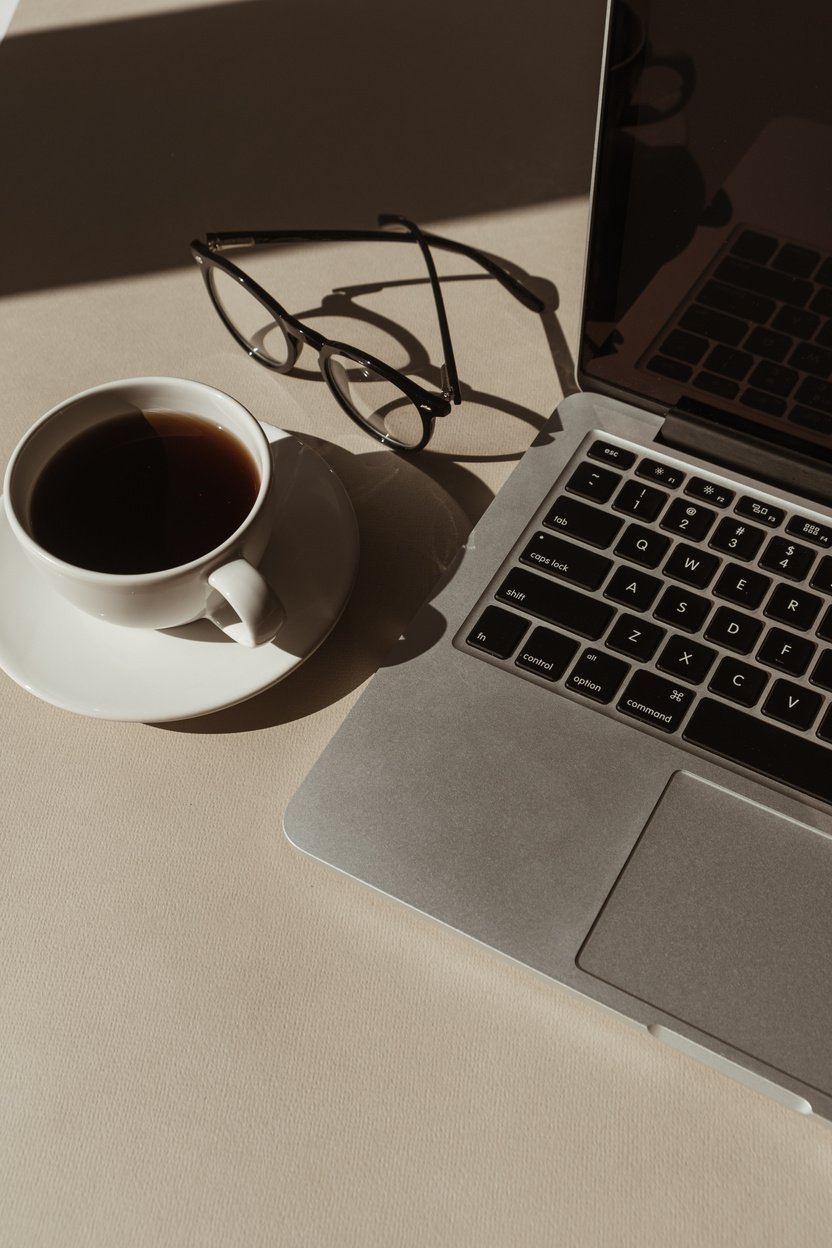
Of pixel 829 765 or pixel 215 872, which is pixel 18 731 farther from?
pixel 829 765

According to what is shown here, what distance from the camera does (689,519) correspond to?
545 mm

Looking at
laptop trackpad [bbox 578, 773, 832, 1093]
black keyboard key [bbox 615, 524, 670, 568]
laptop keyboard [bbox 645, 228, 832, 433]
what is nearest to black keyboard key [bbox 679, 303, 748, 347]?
laptop keyboard [bbox 645, 228, 832, 433]

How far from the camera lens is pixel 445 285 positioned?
71 centimetres

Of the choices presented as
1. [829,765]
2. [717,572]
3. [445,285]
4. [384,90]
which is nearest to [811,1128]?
[829,765]

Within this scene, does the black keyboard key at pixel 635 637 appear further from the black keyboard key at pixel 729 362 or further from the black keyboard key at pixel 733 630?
the black keyboard key at pixel 729 362

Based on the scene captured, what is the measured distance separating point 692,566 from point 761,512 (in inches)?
2.1

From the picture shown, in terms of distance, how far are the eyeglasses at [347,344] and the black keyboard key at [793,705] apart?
237 millimetres

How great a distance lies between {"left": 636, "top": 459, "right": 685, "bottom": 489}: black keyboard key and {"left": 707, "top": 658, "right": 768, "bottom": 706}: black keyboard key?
0.36 ft

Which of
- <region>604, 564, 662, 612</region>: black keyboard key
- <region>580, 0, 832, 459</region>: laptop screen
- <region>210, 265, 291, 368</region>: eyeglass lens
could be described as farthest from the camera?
<region>210, 265, 291, 368</region>: eyeglass lens

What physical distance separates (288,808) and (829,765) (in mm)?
253

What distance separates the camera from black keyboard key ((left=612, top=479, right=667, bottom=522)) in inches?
21.6

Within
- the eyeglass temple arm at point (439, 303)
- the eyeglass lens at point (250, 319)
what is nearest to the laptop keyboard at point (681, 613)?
→ the eyeglass temple arm at point (439, 303)

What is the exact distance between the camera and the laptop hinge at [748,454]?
1.78ft

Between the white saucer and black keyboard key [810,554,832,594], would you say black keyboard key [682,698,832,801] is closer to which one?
black keyboard key [810,554,832,594]
